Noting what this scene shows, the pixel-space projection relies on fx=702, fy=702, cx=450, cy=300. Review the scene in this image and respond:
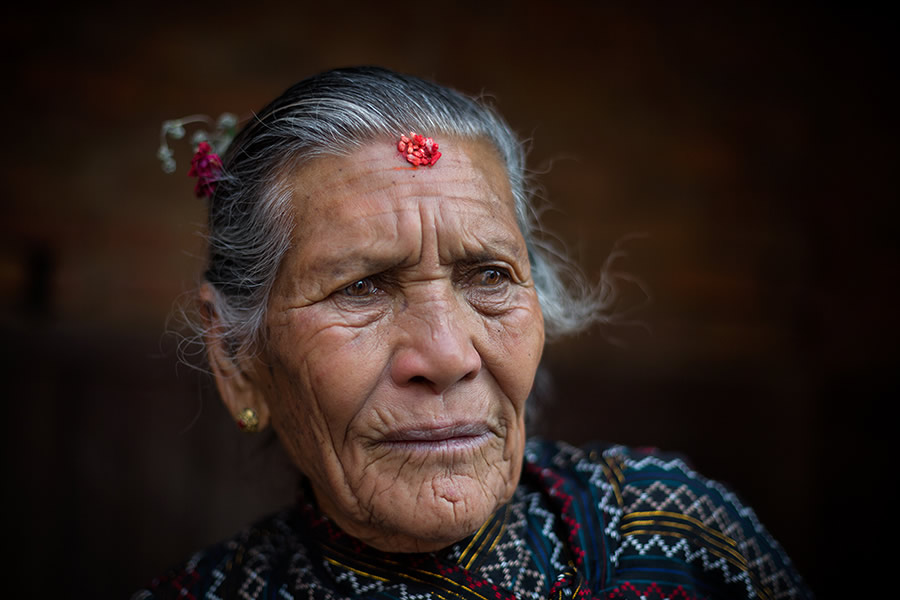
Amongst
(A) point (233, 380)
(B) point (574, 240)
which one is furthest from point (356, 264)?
(B) point (574, 240)

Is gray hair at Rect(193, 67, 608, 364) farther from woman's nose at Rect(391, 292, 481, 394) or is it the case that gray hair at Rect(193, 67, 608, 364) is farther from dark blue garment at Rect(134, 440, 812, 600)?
dark blue garment at Rect(134, 440, 812, 600)

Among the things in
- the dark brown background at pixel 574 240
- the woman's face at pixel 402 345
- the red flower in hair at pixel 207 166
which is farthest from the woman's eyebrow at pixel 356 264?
the dark brown background at pixel 574 240

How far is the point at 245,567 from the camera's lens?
6.52 feet

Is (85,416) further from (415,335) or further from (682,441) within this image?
(682,441)

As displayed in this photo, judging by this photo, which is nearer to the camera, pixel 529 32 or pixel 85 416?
pixel 85 416

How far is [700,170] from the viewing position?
4344mm

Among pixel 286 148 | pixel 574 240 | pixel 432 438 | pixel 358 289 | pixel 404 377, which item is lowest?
pixel 432 438

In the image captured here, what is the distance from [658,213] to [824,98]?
3.67 ft

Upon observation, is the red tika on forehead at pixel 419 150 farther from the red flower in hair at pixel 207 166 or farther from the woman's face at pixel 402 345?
the red flower in hair at pixel 207 166

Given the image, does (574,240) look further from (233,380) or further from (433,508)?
(433,508)

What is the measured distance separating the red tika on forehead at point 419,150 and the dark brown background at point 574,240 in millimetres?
1939

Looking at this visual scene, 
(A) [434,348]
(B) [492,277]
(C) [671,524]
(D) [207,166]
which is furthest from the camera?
(D) [207,166]

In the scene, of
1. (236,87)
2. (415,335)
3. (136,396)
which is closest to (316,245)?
(415,335)

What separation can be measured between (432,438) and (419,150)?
2.28 ft
